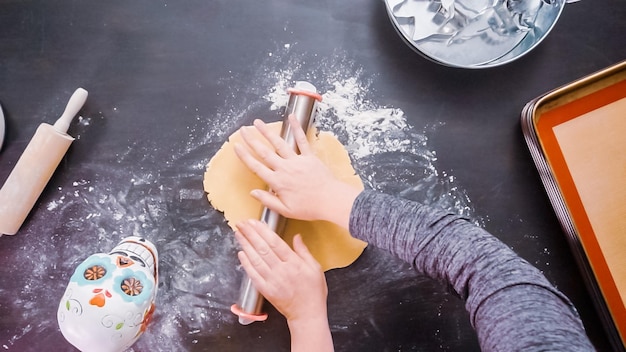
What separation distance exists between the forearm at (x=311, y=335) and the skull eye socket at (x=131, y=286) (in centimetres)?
21

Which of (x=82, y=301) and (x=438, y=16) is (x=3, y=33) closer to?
(x=82, y=301)

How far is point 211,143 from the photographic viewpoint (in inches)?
29.9

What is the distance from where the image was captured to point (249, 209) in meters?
0.75

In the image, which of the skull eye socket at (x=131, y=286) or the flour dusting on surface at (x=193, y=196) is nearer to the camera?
the skull eye socket at (x=131, y=286)

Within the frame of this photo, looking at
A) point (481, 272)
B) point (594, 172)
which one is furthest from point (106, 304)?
point (594, 172)

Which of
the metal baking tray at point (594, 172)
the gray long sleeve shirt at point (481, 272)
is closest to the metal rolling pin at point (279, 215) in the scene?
the gray long sleeve shirt at point (481, 272)

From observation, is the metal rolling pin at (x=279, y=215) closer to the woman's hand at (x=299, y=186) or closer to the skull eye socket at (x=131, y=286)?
the woman's hand at (x=299, y=186)

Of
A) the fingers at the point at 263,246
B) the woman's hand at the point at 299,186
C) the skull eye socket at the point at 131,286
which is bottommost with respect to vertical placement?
the skull eye socket at the point at 131,286

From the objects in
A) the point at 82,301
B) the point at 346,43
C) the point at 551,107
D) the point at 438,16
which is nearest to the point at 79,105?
the point at 82,301

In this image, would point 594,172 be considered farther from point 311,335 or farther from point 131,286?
point 131,286

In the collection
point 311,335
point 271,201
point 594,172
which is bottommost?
point 311,335

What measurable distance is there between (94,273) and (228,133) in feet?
0.89

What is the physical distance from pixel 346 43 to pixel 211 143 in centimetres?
Result: 25

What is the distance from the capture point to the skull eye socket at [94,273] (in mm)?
608
